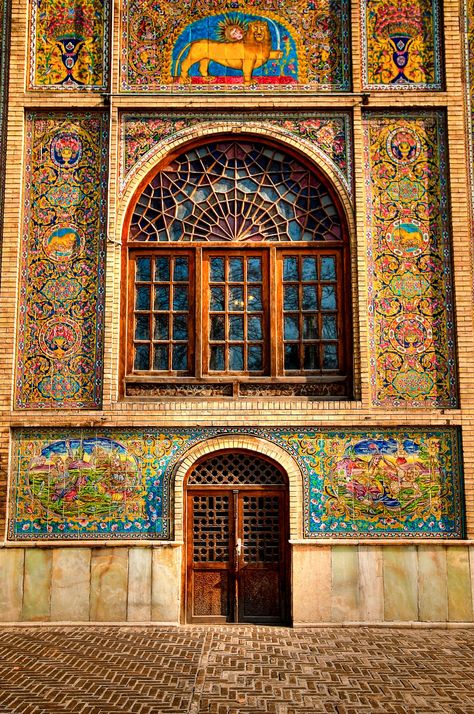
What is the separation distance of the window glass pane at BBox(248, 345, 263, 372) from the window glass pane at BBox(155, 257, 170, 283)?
5.02 feet

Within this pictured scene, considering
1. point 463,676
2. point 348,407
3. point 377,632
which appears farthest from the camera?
point 348,407

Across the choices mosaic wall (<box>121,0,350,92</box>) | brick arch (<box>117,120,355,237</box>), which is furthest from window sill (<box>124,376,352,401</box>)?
mosaic wall (<box>121,0,350,92</box>)

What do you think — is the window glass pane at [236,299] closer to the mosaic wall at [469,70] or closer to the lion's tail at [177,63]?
the lion's tail at [177,63]

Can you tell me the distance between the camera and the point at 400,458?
8.52 m

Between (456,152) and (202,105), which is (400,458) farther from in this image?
(202,105)

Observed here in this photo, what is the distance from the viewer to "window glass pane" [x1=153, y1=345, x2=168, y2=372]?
897cm

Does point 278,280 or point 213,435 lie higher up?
point 278,280

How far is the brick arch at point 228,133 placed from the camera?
29.6ft

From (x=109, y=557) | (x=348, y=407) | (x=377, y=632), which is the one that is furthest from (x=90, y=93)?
(x=377, y=632)

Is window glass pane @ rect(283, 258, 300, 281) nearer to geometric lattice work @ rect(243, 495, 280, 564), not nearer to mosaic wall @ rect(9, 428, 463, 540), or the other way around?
mosaic wall @ rect(9, 428, 463, 540)

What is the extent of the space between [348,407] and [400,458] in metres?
0.93

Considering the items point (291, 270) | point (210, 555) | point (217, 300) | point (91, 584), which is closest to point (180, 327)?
point (217, 300)

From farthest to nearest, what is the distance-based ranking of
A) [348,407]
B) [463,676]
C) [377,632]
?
1. [348,407]
2. [377,632]
3. [463,676]

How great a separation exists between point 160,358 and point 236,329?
111 cm
